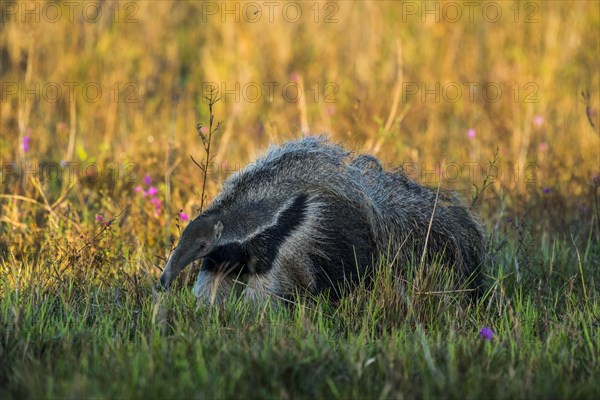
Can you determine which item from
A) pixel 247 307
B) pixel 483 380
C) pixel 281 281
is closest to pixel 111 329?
pixel 247 307

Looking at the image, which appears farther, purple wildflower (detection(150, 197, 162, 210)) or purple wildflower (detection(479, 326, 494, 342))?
purple wildflower (detection(150, 197, 162, 210))

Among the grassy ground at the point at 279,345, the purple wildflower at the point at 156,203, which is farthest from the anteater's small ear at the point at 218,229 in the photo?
the purple wildflower at the point at 156,203

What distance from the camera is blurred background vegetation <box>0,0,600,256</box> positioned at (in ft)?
27.3

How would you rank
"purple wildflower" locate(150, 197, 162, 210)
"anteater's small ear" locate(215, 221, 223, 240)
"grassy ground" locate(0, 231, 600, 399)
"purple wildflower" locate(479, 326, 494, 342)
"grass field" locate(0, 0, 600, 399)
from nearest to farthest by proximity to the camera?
1. "grassy ground" locate(0, 231, 600, 399)
2. "grass field" locate(0, 0, 600, 399)
3. "purple wildflower" locate(479, 326, 494, 342)
4. "anteater's small ear" locate(215, 221, 223, 240)
5. "purple wildflower" locate(150, 197, 162, 210)

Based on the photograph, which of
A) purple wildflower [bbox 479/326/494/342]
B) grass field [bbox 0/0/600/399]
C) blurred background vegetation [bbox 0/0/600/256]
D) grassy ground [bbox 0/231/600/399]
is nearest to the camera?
grassy ground [bbox 0/231/600/399]

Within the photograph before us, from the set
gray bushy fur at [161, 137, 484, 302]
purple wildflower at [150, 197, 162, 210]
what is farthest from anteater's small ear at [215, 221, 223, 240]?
purple wildflower at [150, 197, 162, 210]

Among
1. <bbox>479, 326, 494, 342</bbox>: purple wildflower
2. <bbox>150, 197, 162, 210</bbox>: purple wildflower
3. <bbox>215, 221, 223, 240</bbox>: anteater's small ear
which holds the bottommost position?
<bbox>479, 326, 494, 342</bbox>: purple wildflower

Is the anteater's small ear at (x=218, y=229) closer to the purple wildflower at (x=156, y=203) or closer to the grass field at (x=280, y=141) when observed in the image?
the grass field at (x=280, y=141)

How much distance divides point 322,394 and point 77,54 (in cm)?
817

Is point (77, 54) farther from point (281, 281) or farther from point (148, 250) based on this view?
point (281, 281)

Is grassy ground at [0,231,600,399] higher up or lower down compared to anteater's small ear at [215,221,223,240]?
lower down

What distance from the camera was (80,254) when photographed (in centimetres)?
559

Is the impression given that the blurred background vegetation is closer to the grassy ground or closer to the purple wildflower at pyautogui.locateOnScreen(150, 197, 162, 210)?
the purple wildflower at pyautogui.locateOnScreen(150, 197, 162, 210)

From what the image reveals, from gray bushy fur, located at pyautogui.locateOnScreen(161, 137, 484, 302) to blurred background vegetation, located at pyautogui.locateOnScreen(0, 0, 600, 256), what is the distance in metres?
2.01
